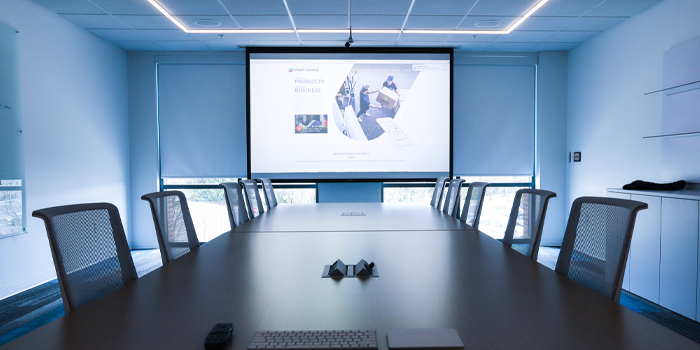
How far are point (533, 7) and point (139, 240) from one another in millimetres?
6920

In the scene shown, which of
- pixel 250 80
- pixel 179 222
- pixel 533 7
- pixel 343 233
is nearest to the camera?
pixel 179 222

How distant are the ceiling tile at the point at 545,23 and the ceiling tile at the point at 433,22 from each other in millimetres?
954

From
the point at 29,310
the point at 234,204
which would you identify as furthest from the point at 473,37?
the point at 29,310

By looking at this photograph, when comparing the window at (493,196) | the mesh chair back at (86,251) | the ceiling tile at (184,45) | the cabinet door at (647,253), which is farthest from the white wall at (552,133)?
the mesh chair back at (86,251)

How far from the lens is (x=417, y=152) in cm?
593

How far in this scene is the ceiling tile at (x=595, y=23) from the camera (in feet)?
15.2

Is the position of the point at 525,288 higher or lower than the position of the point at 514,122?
lower

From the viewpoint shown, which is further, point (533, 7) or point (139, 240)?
point (139, 240)

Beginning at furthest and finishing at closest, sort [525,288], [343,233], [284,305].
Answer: [343,233], [525,288], [284,305]

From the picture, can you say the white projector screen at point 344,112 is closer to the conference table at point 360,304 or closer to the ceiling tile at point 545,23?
the ceiling tile at point 545,23

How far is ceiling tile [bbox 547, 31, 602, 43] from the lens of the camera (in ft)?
16.9

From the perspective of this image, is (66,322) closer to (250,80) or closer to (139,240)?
(250,80)

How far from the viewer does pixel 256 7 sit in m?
4.28

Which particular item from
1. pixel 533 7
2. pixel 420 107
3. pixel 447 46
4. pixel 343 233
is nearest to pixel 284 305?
pixel 343 233
